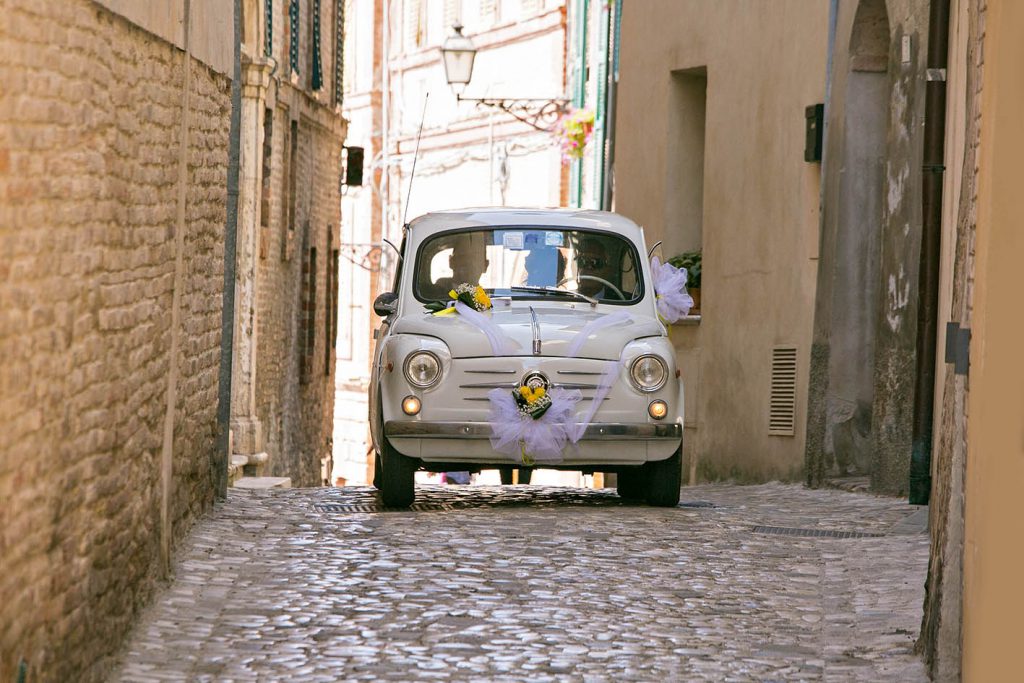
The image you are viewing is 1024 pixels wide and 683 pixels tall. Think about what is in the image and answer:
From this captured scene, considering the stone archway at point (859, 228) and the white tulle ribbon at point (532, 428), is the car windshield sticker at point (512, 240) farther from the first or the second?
the stone archway at point (859, 228)

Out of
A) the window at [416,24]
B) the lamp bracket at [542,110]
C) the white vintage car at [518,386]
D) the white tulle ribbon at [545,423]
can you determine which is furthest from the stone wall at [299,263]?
the white tulle ribbon at [545,423]

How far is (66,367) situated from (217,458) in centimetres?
539

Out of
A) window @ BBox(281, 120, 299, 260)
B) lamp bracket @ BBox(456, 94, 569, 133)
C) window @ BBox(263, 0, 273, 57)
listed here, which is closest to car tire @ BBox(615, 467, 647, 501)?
window @ BBox(263, 0, 273, 57)

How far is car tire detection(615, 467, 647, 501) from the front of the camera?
12305 millimetres

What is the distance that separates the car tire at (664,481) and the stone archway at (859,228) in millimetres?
2960

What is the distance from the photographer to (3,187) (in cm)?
528

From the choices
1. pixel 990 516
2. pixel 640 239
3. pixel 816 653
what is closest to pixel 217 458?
pixel 640 239

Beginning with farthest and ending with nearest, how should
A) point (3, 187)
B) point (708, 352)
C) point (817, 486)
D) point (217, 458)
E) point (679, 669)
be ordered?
1. point (708, 352)
2. point (817, 486)
3. point (217, 458)
4. point (679, 669)
5. point (3, 187)

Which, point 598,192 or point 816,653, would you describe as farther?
point 598,192

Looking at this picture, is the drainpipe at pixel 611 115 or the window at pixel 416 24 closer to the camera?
the drainpipe at pixel 611 115

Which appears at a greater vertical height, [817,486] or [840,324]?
[840,324]

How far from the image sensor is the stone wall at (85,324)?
550cm

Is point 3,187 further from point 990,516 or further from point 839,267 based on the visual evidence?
point 839,267

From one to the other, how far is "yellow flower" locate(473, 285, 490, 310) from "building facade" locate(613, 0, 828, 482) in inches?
170
